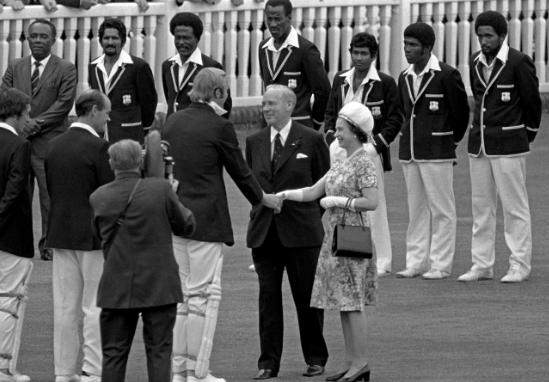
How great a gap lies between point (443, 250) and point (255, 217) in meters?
3.52

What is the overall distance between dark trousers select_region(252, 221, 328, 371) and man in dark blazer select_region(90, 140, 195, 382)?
1.42 m

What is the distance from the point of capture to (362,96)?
13406mm

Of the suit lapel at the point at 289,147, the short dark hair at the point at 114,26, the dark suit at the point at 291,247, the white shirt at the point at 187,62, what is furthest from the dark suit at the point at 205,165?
the short dark hair at the point at 114,26

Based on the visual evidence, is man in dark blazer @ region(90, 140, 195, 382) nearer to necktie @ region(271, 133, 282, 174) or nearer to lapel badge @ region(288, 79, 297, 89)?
necktie @ region(271, 133, 282, 174)

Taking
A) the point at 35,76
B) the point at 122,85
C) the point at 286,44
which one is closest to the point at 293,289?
the point at 286,44

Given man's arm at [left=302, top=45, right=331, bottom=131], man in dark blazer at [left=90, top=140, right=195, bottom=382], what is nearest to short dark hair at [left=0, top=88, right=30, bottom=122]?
man in dark blazer at [left=90, top=140, right=195, bottom=382]

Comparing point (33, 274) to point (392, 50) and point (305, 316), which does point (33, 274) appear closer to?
point (305, 316)

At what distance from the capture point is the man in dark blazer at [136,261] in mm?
8805

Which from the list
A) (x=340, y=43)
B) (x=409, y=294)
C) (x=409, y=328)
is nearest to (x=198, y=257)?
(x=409, y=328)

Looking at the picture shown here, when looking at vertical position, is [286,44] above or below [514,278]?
above

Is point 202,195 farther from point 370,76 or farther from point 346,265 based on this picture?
point 370,76

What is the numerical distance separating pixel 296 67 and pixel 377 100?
A: 1275 mm

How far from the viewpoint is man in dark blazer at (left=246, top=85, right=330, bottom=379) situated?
33.4 feet

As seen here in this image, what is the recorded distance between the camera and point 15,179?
9.80 m
